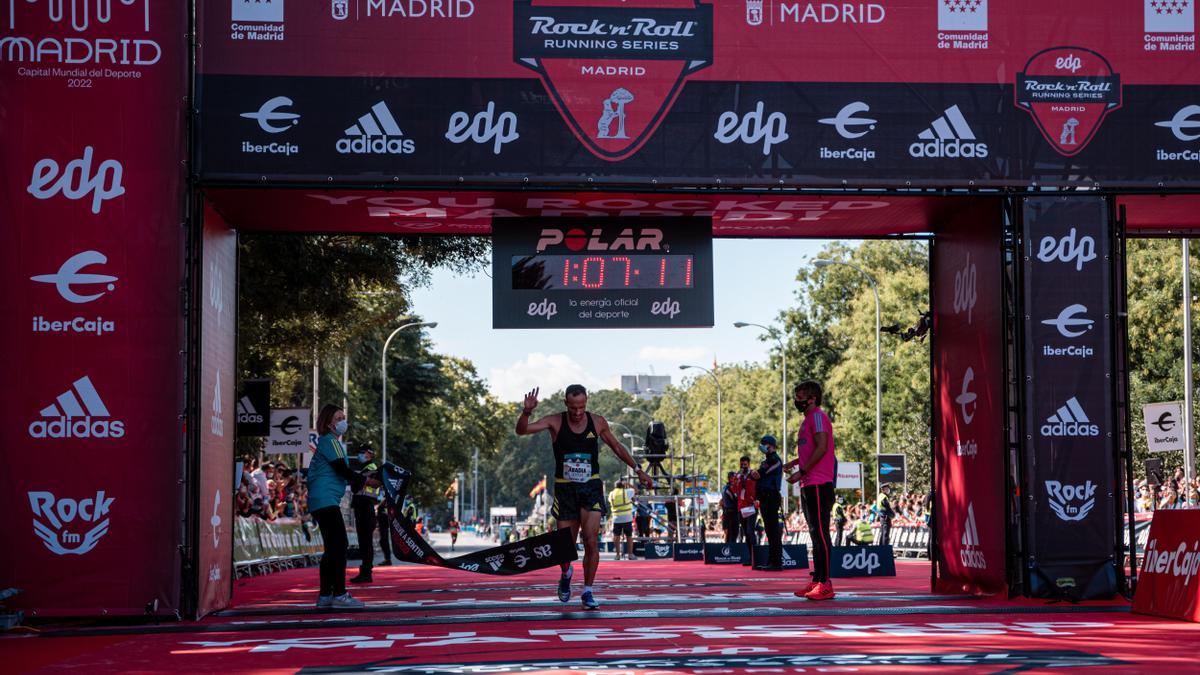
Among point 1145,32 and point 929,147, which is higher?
point 1145,32

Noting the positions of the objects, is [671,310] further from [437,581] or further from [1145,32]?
[437,581]

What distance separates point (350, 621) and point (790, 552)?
1140 centimetres

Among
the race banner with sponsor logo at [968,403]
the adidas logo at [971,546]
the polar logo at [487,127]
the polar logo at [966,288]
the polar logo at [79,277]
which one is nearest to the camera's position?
the polar logo at [79,277]

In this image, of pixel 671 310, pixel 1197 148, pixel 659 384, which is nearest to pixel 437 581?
pixel 671 310

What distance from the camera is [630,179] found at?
13281 millimetres

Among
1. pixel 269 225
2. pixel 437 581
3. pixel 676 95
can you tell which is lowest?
pixel 437 581

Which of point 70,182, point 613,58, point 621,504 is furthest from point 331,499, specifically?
point 621,504

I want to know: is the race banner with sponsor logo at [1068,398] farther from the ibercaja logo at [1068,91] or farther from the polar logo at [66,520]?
the polar logo at [66,520]

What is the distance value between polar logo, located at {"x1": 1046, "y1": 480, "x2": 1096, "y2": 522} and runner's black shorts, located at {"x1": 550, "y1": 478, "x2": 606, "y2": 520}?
4327 millimetres

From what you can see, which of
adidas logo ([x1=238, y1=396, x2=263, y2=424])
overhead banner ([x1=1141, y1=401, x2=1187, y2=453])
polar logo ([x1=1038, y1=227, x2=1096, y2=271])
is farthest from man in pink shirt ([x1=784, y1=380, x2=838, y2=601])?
overhead banner ([x1=1141, y1=401, x2=1187, y2=453])

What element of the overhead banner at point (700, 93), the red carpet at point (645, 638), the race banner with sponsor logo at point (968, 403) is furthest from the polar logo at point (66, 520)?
the race banner with sponsor logo at point (968, 403)

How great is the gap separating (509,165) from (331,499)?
3.56m

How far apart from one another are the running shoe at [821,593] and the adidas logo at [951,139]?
420 centimetres

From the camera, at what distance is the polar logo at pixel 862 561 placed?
64.4ft
